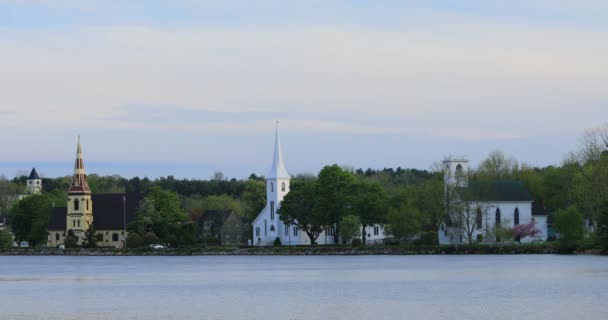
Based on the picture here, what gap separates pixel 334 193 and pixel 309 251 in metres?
7.01

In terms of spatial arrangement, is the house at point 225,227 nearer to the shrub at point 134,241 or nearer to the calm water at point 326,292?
the shrub at point 134,241

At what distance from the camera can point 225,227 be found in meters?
126

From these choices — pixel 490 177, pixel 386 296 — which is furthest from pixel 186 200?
pixel 386 296

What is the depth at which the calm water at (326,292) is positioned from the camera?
36.5 metres

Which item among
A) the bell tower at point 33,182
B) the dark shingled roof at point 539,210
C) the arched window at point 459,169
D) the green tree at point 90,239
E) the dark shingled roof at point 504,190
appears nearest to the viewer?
the arched window at point 459,169

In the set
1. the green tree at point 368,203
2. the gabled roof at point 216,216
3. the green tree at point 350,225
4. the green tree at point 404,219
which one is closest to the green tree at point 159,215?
the gabled roof at point 216,216

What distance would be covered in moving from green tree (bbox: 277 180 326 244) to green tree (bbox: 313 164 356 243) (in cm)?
142

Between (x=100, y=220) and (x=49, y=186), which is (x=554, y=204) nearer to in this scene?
(x=100, y=220)

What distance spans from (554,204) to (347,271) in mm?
41193

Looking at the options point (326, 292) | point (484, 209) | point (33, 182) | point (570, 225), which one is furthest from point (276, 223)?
point (33, 182)

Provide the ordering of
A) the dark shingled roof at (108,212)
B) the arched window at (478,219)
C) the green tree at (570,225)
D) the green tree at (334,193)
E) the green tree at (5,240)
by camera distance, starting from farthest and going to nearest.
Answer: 1. the green tree at (5,240)
2. the dark shingled roof at (108,212)
3. the green tree at (334,193)
4. the arched window at (478,219)
5. the green tree at (570,225)

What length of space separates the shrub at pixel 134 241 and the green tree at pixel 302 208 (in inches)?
560

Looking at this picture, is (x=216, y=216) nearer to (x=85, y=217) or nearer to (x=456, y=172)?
(x=85, y=217)

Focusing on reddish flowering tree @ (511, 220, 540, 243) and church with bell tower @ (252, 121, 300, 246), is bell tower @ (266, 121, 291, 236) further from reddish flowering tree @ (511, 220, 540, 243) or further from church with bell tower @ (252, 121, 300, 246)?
reddish flowering tree @ (511, 220, 540, 243)
